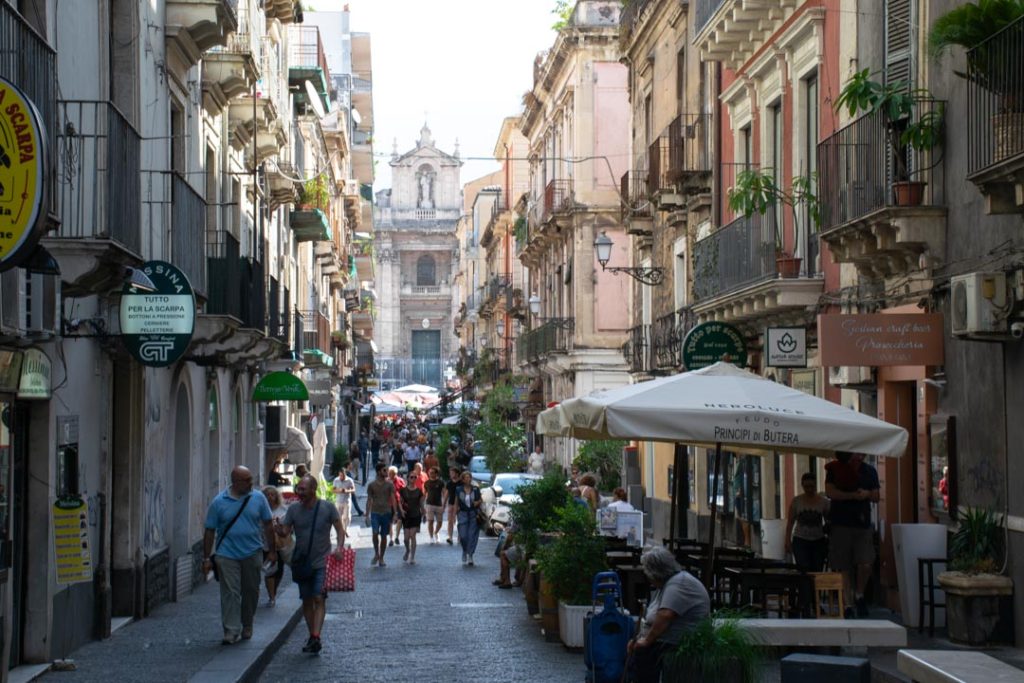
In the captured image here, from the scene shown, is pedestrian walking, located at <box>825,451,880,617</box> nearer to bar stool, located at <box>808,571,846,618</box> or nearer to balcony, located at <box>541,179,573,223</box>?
bar stool, located at <box>808,571,846,618</box>

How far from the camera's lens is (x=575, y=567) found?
15352 millimetres

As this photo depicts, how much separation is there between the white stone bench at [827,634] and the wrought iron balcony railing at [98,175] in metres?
5.72

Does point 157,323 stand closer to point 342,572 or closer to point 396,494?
point 342,572

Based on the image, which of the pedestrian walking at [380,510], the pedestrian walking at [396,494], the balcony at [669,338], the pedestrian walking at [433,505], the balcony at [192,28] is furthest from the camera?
the pedestrian walking at [433,505]

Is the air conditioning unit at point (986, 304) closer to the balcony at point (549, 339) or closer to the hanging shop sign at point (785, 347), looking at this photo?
the hanging shop sign at point (785, 347)

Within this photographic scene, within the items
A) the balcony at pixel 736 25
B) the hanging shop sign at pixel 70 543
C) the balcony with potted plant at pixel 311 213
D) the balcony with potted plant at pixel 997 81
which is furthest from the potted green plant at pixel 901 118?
the balcony with potted plant at pixel 311 213

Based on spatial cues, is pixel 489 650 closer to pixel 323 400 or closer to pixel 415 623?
pixel 415 623

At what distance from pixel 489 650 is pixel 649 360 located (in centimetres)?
1797

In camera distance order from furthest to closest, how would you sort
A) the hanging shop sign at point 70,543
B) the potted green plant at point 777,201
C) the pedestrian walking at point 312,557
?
Result: the potted green plant at point 777,201 → the pedestrian walking at point 312,557 → the hanging shop sign at point 70,543

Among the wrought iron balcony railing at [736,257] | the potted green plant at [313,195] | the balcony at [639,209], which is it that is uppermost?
the potted green plant at [313,195]

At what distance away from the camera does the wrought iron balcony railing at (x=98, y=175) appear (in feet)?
42.4

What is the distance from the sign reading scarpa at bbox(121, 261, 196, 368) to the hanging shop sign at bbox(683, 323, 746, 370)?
→ 9.11 meters

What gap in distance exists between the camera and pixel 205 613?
18422mm

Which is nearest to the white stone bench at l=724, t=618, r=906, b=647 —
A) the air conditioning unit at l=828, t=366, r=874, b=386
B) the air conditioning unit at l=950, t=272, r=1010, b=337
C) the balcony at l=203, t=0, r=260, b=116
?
the air conditioning unit at l=950, t=272, r=1010, b=337
